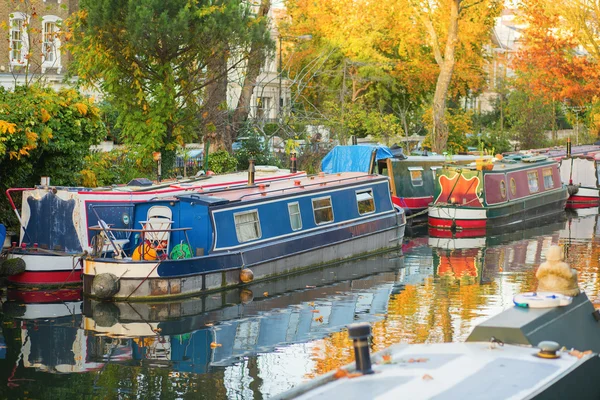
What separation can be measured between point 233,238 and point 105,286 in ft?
10.3

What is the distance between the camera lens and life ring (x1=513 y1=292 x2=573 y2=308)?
9109 millimetres

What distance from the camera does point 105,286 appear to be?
17.3 m

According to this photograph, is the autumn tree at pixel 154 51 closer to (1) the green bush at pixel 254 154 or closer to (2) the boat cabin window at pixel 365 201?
(2) the boat cabin window at pixel 365 201

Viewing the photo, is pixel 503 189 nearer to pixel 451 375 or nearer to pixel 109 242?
pixel 109 242

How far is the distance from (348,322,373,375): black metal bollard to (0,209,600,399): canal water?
185 inches

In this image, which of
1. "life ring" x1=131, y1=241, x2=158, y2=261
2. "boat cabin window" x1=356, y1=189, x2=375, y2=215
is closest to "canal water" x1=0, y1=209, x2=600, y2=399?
"life ring" x1=131, y1=241, x2=158, y2=261

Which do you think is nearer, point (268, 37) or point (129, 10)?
point (129, 10)

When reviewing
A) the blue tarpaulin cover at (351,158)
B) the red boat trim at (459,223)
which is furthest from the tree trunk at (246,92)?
the red boat trim at (459,223)

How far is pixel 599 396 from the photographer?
332 inches

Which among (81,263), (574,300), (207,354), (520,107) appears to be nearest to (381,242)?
(81,263)

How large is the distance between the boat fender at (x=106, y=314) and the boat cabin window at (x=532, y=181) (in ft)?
62.6

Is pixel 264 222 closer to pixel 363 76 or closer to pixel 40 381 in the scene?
pixel 40 381

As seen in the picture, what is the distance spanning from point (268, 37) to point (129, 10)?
4.44m

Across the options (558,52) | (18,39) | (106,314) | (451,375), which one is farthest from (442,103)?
(451,375)
